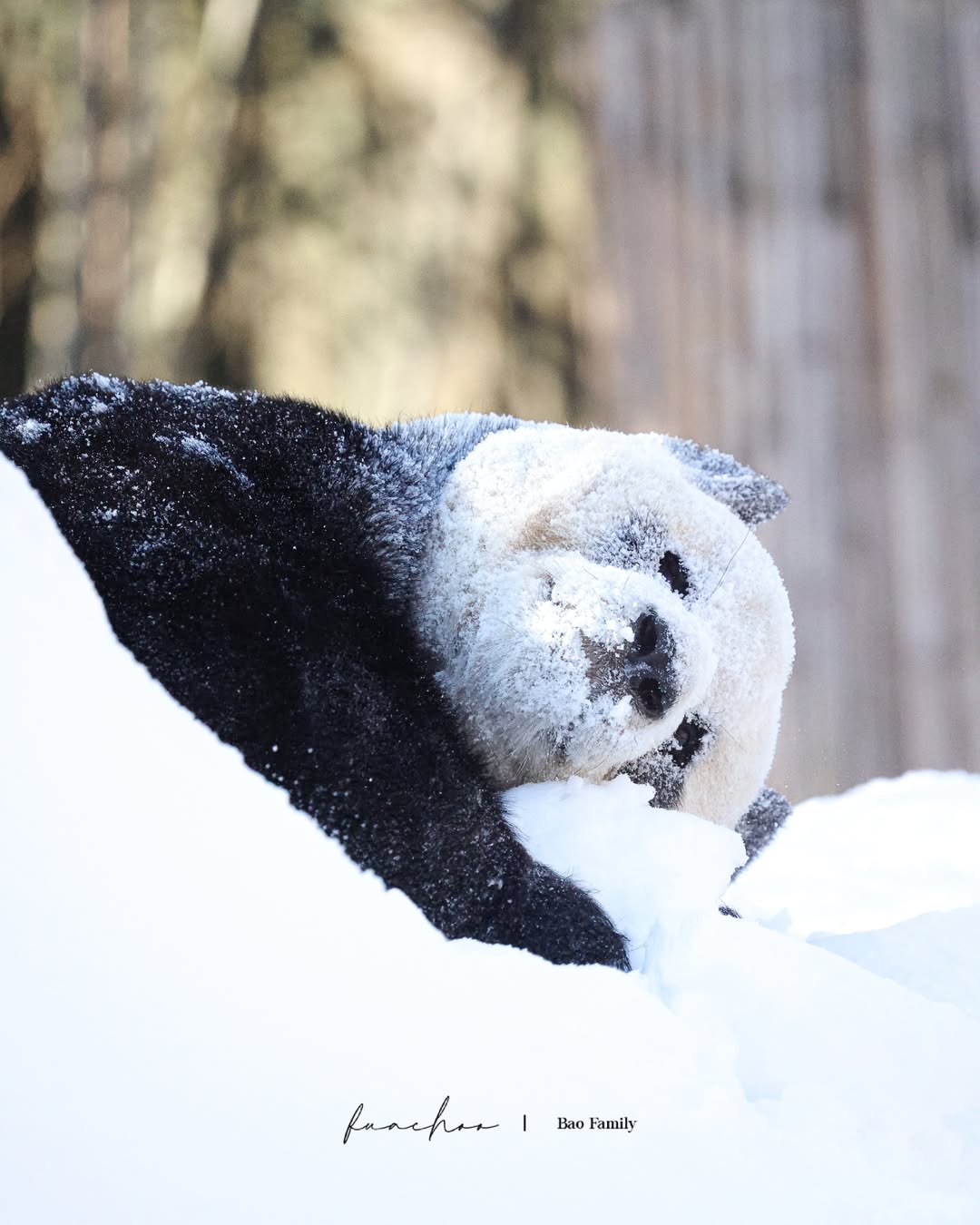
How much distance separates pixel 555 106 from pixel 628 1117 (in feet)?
14.3

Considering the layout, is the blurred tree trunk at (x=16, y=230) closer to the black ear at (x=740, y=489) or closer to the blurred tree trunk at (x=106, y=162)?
the blurred tree trunk at (x=106, y=162)

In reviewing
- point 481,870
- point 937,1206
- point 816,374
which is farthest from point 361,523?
point 816,374

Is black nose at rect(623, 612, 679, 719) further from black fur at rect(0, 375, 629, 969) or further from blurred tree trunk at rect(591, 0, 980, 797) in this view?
blurred tree trunk at rect(591, 0, 980, 797)

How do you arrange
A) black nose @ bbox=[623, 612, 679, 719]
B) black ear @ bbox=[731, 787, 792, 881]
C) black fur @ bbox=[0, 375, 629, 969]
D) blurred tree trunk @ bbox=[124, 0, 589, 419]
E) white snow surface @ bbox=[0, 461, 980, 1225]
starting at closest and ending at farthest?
white snow surface @ bbox=[0, 461, 980, 1225], black fur @ bbox=[0, 375, 629, 969], black nose @ bbox=[623, 612, 679, 719], black ear @ bbox=[731, 787, 792, 881], blurred tree trunk @ bbox=[124, 0, 589, 419]

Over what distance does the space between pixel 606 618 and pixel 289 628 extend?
1.21 ft

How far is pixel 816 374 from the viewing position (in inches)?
151

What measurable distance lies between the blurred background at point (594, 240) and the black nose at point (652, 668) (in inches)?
74.8

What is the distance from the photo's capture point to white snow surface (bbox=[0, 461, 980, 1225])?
0.79m

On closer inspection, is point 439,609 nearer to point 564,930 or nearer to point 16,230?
point 564,930

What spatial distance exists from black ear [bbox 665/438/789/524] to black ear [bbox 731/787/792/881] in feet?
1.32

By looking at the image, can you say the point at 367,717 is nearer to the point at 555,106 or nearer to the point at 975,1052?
the point at 975,1052

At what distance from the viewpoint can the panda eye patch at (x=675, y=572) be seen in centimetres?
167
